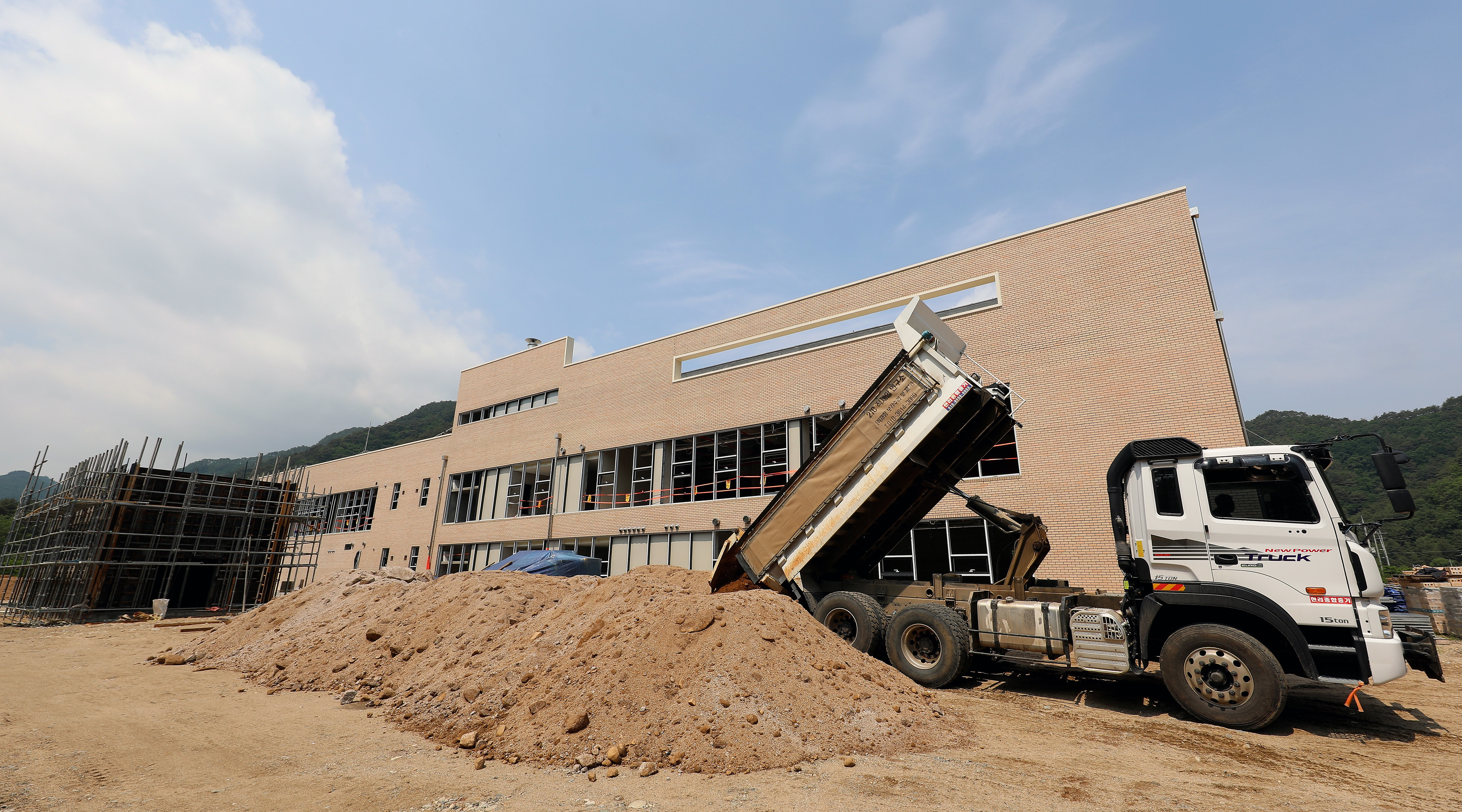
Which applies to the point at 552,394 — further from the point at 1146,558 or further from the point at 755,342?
the point at 1146,558

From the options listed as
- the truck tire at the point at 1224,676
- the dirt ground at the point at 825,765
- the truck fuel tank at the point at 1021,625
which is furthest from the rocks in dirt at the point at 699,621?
the truck tire at the point at 1224,676

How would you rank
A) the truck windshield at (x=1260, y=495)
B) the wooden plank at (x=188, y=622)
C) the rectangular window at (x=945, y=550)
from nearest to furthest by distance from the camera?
the truck windshield at (x=1260, y=495), the rectangular window at (x=945, y=550), the wooden plank at (x=188, y=622)

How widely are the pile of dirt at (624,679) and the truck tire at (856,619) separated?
1345 millimetres

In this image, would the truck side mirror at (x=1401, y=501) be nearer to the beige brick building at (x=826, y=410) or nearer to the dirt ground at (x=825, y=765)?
the dirt ground at (x=825, y=765)

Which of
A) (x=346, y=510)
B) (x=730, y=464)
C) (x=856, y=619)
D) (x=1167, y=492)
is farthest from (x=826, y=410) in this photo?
(x=346, y=510)

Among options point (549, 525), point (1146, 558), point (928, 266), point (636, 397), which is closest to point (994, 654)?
point (1146, 558)

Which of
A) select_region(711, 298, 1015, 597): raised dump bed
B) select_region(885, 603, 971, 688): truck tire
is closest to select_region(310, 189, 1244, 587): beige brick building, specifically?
select_region(711, 298, 1015, 597): raised dump bed

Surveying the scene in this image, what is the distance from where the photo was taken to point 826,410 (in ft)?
61.1

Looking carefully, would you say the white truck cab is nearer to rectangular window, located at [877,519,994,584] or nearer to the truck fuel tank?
the truck fuel tank

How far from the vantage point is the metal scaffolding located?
19.4 meters

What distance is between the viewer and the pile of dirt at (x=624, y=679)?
18.7 ft

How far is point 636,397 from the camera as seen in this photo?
79.0 feet

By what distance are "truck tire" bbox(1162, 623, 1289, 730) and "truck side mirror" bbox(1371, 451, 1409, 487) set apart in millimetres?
2009

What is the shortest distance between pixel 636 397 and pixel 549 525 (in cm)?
677
